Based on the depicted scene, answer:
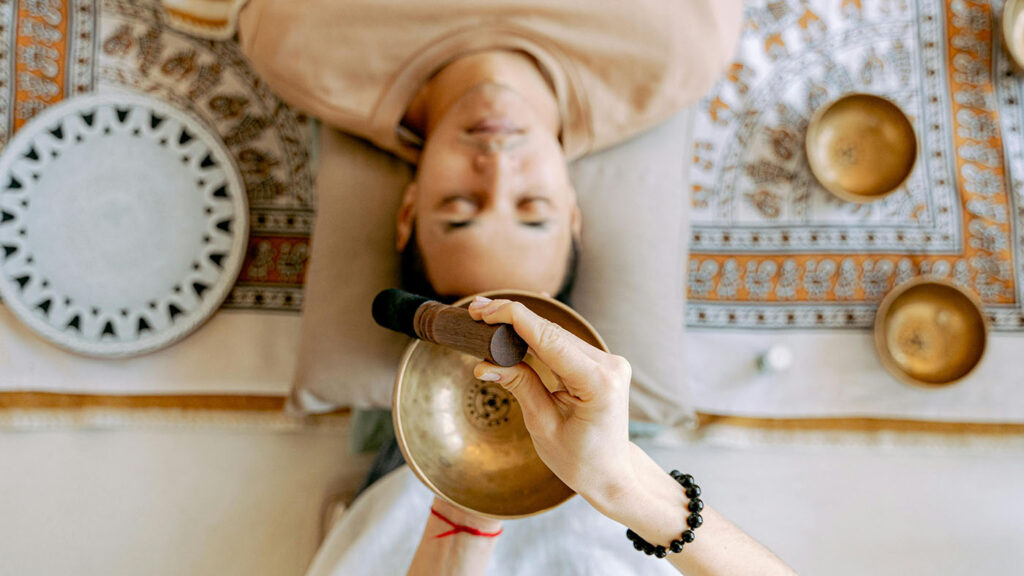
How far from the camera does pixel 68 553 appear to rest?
5.06 ft

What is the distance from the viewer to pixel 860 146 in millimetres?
1656

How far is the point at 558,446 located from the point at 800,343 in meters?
1.00

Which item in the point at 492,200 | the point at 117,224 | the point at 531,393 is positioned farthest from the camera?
the point at 117,224

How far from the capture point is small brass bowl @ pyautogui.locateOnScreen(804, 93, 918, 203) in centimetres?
162

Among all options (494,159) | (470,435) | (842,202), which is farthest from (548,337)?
(842,202)

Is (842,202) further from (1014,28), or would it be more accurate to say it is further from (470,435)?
(470,435)

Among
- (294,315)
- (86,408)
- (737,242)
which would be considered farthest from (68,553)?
(737,242)

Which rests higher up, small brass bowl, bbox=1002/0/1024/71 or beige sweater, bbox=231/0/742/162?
small brass bowl, bbox=1002/0/1024/71

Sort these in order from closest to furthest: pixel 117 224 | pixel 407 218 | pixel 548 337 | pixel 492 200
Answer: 1. pixel 548 337
2. pixel 492 200
3. pixel 407 218
4. pixel 117 224

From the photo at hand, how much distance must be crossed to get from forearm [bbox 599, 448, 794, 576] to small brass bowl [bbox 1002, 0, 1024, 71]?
4.47 ft

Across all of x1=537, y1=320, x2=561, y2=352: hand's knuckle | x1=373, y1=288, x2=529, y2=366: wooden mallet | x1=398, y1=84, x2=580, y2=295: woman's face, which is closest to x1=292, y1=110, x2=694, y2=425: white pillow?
x1=398, y1=84, x2=580, y2=295: woman's face

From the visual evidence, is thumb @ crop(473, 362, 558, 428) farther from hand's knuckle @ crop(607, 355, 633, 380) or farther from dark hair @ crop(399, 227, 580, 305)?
dark hair @ crop(399, 227, 580, 305)

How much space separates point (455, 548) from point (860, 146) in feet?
4.17

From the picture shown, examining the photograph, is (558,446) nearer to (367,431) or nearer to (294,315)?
(367,431)
